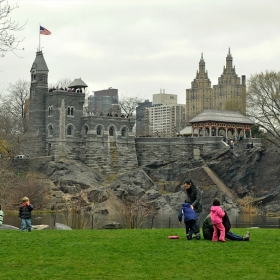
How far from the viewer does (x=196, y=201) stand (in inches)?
865

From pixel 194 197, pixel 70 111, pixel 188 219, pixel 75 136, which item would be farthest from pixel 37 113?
pixel 188 219

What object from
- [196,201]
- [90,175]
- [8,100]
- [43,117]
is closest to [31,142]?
[43,117]

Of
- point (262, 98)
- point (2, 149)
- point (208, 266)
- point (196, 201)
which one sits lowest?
point (208, 266)

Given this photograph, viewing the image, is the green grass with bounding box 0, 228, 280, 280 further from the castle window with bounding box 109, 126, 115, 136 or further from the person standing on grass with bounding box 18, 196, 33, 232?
the castle window with bounding box 109, 126, 115, 136

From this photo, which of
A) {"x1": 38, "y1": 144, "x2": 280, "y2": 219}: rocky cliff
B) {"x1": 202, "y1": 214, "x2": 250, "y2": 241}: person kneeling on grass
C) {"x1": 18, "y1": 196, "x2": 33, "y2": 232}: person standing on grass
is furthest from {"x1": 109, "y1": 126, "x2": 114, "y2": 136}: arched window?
{"x1": 202, "y1": 214, "x2": 250, "y2": 241}: person kneeling on grass

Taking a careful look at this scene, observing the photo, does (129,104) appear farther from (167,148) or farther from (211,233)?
(211,233)

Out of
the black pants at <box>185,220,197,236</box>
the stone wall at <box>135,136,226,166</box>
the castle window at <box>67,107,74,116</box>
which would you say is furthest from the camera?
the stone wall at <box>135,136,226,166</box>

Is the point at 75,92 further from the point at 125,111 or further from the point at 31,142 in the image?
the point at 125,111

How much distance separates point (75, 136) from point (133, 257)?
60615mm

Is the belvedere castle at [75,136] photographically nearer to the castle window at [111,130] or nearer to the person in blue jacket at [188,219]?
the castle window at [111,130]

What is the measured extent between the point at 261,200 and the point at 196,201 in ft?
163

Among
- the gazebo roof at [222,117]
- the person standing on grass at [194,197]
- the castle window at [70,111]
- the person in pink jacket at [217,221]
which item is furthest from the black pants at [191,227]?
the gazebo roof at [222,117]

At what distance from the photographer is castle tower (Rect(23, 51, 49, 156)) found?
3073 inches

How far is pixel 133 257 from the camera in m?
18.5
